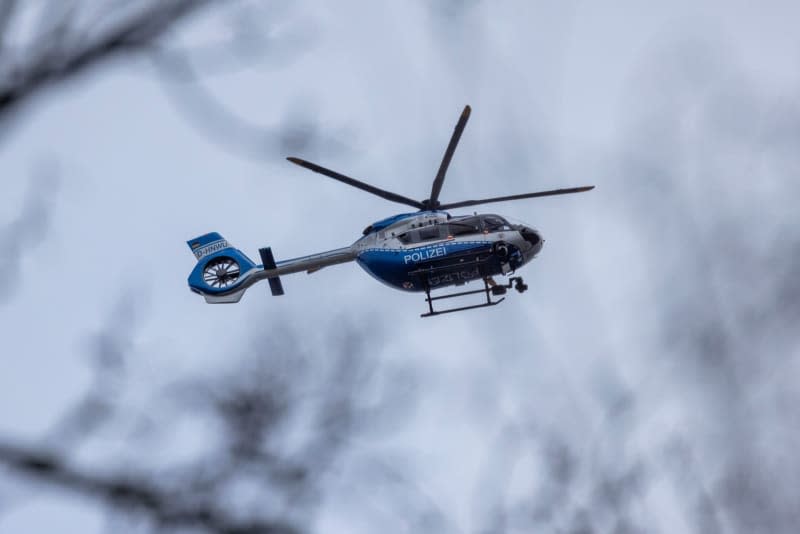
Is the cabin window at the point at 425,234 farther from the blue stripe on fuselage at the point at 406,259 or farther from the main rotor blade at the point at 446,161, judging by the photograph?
the main rotor blade at the point at 446,161

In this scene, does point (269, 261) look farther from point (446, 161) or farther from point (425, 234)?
point (446, 161)

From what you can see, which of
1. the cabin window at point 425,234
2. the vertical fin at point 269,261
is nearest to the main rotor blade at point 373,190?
the cabin window at point 425,234

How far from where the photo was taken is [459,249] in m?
15.5

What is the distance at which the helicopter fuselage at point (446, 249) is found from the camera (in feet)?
51.2

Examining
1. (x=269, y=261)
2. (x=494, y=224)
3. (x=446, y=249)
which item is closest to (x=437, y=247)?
(x=446, y=249)

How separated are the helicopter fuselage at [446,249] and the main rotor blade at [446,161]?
0.54 metres

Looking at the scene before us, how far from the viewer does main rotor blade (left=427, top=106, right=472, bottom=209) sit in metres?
15.8

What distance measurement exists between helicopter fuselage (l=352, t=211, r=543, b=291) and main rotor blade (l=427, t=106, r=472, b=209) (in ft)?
1.77

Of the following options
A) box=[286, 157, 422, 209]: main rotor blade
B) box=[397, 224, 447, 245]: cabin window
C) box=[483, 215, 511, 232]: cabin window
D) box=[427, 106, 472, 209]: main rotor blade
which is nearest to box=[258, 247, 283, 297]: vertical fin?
box=[286, 157, 422, 209]: main rotor blade

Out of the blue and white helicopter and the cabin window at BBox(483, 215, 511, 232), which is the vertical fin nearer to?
the blue and white helicopter

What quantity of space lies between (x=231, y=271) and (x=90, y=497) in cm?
1527

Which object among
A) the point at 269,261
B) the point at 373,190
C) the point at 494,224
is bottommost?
the point at 494,224

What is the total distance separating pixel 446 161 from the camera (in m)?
16.4

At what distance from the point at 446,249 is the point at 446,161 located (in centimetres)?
185
